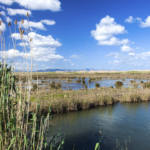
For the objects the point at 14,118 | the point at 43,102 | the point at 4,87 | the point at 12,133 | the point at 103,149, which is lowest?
the point at 103,149

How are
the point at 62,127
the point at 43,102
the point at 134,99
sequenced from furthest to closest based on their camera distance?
1. the point at 134,99
2. the point at 43,102
3. the point at 62,127

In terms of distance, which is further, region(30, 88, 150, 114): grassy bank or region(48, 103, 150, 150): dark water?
region(30, 88, 150, 114): grassy bank

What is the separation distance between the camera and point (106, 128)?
7406 millimetres

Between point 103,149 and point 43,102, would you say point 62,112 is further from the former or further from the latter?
point 103,149

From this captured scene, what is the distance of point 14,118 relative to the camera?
2281 millimetres

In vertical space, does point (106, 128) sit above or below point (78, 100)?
below

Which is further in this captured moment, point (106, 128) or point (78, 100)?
point (78, 100)

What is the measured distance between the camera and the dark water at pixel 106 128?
231 inches

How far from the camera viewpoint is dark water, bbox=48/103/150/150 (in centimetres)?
587

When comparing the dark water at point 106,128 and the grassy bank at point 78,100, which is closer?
the dark water at point 106,128

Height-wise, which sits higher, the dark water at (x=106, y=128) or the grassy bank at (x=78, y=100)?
the grassy bank at (x=78, y=100)

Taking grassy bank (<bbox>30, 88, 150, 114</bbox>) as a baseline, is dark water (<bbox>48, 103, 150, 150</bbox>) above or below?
below

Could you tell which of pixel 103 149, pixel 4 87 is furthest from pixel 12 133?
pixel 103 149

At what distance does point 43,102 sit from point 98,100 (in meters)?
4.45
